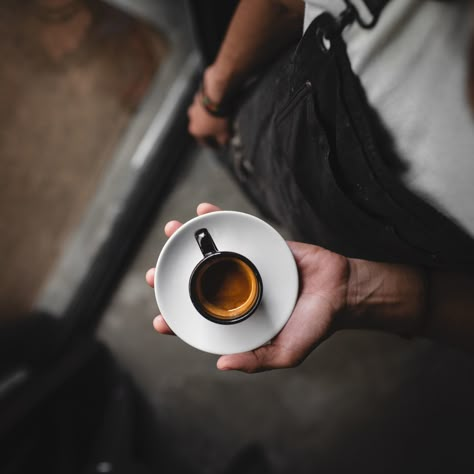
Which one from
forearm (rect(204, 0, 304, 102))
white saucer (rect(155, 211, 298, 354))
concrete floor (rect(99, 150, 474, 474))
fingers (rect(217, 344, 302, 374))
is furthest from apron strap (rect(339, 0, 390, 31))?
concrete floor (rect(99, 150, 474, 474))

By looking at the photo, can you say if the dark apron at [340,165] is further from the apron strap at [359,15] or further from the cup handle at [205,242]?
the cup handle at [205,242]

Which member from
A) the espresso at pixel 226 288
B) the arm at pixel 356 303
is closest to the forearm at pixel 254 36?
the arm at pixel 356 303

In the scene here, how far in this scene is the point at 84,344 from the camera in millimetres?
2041

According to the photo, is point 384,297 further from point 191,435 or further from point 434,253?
point 191,435

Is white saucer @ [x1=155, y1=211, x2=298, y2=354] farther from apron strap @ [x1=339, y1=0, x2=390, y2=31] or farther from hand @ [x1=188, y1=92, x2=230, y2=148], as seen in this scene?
hand @ [x1=188, y1=92, x2=230, y2=148]

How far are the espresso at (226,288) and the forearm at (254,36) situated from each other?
20.9 inches

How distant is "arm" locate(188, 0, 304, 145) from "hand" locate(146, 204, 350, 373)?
17.1 inches

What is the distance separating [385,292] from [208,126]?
2.62ft

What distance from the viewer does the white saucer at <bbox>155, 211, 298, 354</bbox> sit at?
2.82 feet

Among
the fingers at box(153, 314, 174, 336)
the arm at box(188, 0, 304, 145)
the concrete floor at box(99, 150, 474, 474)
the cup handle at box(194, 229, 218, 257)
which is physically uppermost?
the arm at box(188, 0, 304, 145)

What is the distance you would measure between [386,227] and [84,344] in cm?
179

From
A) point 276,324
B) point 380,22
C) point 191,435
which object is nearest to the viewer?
point 380,22

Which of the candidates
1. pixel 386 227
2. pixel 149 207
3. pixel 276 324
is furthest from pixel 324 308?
pixel 149 207

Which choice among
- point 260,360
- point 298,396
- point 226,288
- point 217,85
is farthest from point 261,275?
point 298,396
